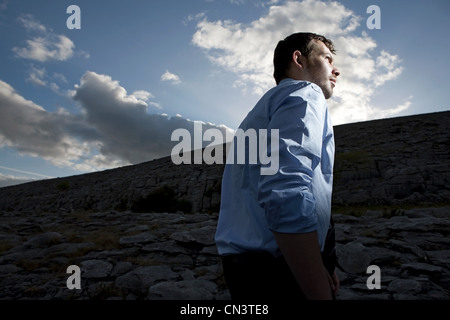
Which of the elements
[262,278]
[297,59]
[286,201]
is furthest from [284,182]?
[297,59]

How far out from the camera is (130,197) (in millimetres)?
22453

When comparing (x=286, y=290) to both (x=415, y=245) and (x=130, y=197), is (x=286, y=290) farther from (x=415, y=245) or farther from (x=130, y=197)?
(x=130, y=197)

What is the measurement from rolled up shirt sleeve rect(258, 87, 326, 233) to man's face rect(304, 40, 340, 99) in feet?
1.22

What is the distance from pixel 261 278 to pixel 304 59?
1.29 metres

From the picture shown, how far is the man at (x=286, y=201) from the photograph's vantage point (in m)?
1.07

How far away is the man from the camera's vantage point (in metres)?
1.07

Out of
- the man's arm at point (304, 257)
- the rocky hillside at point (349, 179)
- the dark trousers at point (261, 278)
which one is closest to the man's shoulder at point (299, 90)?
the man's arm at point (304, 257)

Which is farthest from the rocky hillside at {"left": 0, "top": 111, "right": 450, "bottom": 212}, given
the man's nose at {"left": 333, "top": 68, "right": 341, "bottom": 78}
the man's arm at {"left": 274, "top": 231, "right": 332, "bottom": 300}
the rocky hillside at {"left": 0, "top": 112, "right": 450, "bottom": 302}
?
the man's arm at {"left": 274, "top": 231, "right": 332, "bottom": 300}

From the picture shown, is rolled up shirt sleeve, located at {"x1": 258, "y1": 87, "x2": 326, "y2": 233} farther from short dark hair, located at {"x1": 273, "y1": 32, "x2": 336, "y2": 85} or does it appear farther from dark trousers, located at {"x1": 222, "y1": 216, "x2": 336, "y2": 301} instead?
short dark hair, located at {"x1": 273, "y1": 32, "x2": 336, "y2": 85}

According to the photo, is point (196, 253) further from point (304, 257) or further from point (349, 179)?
point (349, 179)

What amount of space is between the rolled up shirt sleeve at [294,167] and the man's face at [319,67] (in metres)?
0.37

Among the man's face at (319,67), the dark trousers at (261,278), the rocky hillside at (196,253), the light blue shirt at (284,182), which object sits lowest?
the rocky hillside at (196,253)

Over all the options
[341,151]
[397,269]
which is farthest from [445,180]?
[397,269]

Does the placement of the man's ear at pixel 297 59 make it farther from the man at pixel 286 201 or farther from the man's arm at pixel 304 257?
the man's arm at pixel 304 257
